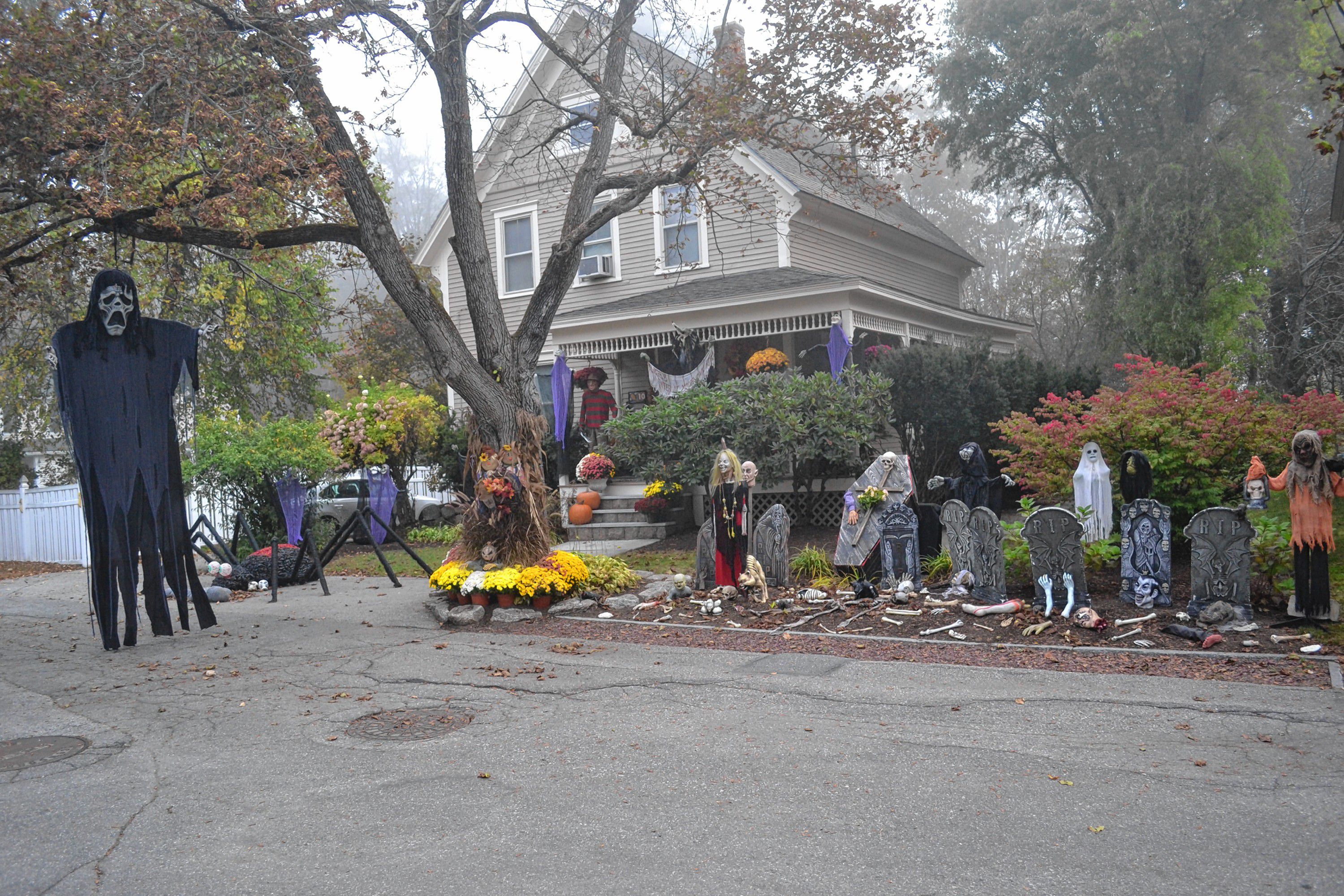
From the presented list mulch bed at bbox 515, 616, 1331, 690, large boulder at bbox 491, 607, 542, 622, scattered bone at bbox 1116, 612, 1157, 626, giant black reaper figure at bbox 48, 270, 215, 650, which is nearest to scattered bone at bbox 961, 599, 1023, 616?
mulch bed at bbox 515, 616, 1331, 690

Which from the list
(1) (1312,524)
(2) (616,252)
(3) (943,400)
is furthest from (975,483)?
(2) (616,252)

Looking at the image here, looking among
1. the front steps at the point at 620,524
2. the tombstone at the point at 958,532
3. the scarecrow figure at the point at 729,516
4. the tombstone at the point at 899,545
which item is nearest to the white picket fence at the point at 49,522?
the front steps at the point at 620,524

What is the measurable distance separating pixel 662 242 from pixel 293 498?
10068mm

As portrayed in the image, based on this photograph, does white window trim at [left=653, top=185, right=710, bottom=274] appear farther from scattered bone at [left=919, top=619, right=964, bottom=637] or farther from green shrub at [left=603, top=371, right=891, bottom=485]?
scattered bone at [left=919, top=619, right=964, bottom=637]

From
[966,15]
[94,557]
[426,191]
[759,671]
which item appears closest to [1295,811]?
[759,671]

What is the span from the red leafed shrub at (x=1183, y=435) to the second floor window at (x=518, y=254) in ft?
47.1

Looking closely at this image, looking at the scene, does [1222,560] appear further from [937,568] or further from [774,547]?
[774,547]

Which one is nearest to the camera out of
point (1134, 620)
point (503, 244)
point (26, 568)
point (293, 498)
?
point (1134, 620)

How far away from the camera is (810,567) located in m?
10.6

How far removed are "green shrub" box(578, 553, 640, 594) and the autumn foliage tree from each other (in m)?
0.82

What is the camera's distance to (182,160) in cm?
955

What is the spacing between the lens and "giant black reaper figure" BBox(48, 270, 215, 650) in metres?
8.48

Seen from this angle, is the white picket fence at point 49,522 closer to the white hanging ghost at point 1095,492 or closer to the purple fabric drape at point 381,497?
the purple fabric drape at point 381,497

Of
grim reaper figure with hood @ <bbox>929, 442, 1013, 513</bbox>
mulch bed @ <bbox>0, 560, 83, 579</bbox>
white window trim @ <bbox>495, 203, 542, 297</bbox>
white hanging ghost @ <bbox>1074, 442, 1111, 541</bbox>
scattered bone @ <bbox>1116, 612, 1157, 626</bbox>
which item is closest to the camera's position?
scattered bone @ <bbox>1116, 612, 1157, 626</bbox>
